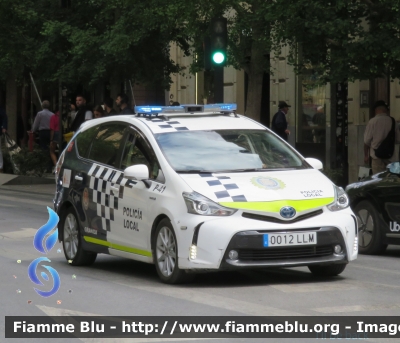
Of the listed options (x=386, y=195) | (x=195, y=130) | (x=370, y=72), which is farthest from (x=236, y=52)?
(x=195, y=130)

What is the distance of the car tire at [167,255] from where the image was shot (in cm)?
1024

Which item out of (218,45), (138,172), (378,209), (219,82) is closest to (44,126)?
(219,82)

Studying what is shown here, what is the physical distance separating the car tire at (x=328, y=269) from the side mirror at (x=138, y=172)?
1.78 meters

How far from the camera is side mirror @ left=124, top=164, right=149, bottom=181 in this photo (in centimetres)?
1065

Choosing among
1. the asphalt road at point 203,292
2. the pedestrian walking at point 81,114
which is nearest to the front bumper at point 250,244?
the asphalt road at point 203,292

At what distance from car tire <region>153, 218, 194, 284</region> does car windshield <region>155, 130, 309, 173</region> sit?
57 centimetres

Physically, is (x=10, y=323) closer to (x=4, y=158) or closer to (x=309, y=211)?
(x=309, y=211)

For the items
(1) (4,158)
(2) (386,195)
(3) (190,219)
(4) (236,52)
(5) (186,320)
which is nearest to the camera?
(5) (186,320)

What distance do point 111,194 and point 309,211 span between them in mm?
2095

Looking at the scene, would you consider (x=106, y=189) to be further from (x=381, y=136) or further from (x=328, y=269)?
(x=381, y=136)

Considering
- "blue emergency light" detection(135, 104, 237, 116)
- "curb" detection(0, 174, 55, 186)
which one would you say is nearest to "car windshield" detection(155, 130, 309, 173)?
"blue emergency light" detection(135, 104, 237, 116)

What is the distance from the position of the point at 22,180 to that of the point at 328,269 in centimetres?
1636

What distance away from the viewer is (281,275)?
11.1 meters

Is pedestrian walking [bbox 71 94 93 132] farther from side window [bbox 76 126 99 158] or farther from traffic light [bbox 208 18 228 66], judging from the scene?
side window [bbox 76 126 99 158]
